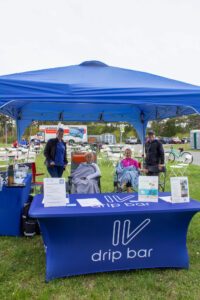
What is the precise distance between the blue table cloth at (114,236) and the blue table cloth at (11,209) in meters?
0.83

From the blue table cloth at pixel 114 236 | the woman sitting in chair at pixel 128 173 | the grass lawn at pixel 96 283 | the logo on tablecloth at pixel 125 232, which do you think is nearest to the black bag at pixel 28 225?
the grass lawn at pixel 96 283

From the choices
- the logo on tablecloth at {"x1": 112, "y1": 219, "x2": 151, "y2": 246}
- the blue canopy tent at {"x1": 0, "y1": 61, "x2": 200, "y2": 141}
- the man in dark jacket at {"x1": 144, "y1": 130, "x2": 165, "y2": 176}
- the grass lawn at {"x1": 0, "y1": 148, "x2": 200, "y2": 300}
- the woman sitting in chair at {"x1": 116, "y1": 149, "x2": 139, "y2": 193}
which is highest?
the blue canopy tent at {"x1": 0, "y1": 61, "x2": 200, "y2": 141}

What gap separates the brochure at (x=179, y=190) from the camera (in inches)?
96.3

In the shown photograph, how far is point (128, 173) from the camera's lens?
4895mm

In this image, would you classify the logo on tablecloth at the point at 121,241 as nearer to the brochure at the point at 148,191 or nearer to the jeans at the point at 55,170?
the brochure at the point at 148,191

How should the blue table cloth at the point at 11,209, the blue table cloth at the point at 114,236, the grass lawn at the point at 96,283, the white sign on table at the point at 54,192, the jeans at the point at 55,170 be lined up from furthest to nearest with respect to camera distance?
the jeans at the point at 55,170 → the blue table cloth at the point at 11,209 → the white sign on table at the point at 54,192 → the blue table cloth at the point at 114,236 → the grass lawn at the point at 96,283

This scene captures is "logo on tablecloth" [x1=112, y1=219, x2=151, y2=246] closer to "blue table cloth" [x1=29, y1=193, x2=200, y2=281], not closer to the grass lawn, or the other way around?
"blue table cloth" [x1=29, y1=193, x2=200, y2=281]

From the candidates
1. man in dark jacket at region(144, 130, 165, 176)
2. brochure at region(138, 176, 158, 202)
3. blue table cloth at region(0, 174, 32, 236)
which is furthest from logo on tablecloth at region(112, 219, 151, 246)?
man in dark jacket at region(144, 130, 165, 176)

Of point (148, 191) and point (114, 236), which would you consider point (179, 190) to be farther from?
point (114, 236)

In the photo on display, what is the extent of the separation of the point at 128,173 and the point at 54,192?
9.01ft

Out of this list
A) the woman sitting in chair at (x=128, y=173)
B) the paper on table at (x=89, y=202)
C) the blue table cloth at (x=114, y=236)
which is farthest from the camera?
the woman sitting in chair at (x=128, y=173)

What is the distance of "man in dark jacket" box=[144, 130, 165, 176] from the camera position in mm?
4977

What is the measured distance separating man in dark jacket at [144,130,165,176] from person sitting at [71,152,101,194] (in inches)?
57.3

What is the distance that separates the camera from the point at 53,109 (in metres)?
6.07
